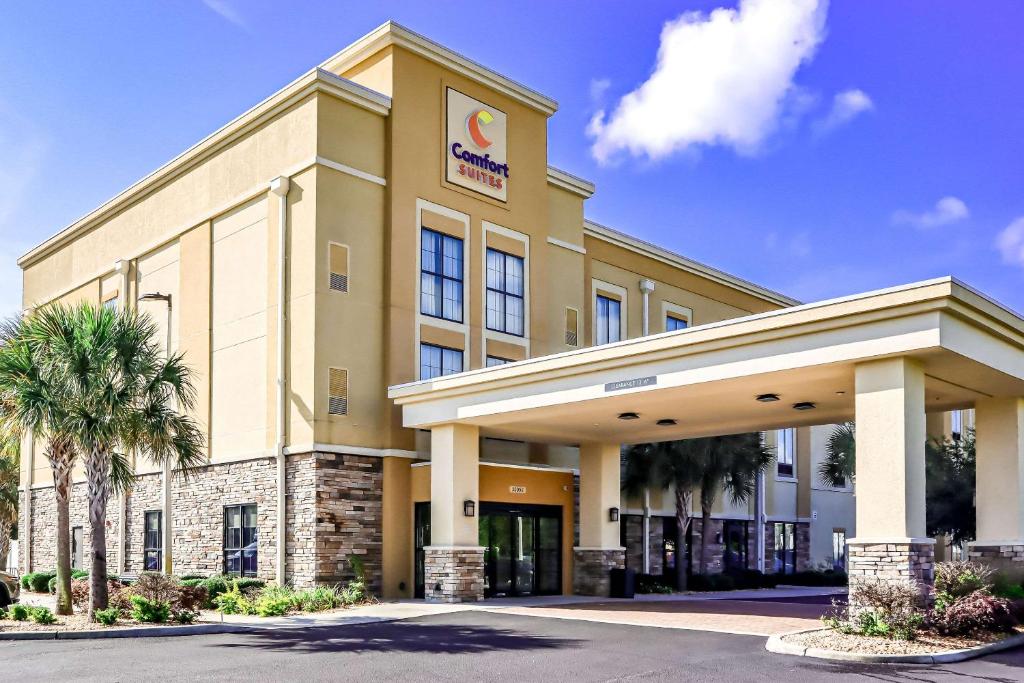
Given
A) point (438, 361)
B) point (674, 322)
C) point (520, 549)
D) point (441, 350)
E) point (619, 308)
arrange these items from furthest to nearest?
point (674, 322)
point (619, 308)
point (441, 350)
point (438, 361)
point (520, 549)

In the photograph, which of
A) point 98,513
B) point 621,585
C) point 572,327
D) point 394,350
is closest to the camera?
point 98,513

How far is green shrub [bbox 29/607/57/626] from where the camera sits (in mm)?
18672

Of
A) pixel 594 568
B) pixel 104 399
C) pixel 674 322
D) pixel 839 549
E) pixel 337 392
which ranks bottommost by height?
pixel 839 549

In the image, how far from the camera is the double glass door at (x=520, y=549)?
26.3m

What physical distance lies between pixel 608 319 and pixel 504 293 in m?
6.07

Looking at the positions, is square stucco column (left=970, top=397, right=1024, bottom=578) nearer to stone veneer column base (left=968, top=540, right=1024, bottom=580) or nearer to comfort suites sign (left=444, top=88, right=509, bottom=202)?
stone veneer column base (left=968, top=540, right=1024, bottom=580)

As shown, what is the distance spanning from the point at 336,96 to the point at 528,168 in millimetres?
6634

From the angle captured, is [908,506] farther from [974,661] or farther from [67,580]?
[67,580]

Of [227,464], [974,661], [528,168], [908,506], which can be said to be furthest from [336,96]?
[974,661]

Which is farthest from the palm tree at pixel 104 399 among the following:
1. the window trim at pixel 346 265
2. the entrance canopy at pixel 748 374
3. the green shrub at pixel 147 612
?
the entrance canopy at pixel 748 374

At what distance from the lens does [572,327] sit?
3164cm

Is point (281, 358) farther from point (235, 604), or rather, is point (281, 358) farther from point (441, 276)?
point (235, 604)

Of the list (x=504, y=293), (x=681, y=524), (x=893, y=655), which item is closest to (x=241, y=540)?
(x=504, y=293)

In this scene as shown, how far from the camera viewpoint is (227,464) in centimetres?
2755
